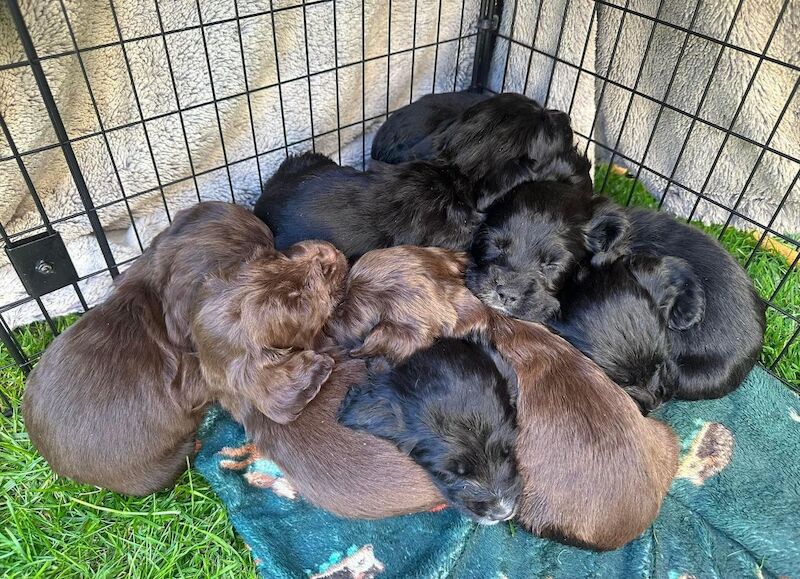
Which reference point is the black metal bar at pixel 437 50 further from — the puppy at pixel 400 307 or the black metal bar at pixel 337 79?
the puppy at pixel 400 307

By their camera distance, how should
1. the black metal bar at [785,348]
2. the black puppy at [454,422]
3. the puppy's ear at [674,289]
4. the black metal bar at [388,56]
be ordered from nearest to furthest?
the black puppy at [454,422], the puppy's ear at [674,289], the black metal bar at [785,348], the black metal bar at [388,56]

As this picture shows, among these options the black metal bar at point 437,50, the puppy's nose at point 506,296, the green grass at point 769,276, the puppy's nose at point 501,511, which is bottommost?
the green grass at point 769,276

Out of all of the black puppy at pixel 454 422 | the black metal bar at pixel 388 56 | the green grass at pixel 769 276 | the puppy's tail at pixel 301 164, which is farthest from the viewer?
the black metal bar at pixel 388 56

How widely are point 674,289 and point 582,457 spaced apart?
31.7 inches

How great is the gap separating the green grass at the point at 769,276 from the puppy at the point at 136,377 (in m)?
2.22

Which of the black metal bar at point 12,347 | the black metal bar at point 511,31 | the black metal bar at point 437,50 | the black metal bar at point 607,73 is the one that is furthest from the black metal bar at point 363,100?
the black metal bar at point 12,347

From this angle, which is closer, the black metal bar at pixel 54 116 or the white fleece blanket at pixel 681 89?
the black metal bar at pixel 54 116

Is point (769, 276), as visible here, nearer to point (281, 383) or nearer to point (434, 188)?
point (434, 188)

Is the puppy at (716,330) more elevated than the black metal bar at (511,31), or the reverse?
the black metal bar at (511,31)

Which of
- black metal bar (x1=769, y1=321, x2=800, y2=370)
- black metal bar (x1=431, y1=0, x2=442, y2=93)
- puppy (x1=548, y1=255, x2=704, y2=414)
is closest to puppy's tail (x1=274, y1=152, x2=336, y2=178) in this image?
black metal bar (x1=431, y1=0, x2=442, y2=93)

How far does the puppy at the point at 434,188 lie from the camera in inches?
100

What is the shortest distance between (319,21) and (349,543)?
7.62 feet

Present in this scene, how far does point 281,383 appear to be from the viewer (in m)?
1.96

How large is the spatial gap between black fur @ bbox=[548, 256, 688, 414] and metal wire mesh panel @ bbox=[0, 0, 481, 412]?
5.33ft
